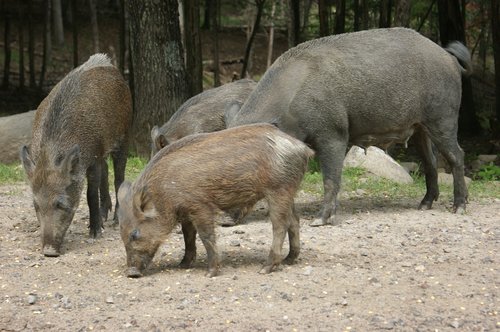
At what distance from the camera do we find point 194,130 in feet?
34.1

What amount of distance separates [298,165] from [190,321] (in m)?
1.69

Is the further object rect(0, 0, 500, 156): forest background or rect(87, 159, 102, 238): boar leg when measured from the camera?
rect(0, 0, 500, 156): forest background

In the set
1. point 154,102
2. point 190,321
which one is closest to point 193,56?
point 154,102

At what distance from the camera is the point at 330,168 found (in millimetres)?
9219

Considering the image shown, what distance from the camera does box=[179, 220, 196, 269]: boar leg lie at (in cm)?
741

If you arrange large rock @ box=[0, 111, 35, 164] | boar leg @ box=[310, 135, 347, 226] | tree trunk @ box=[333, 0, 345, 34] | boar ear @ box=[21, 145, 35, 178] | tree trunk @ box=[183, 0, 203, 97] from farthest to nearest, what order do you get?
1. tree trunk @ box=[333, 0, 345, 34]
2. tree trunk @ box=[183, 0, 203, 97]
3. large rock @ box=[0, 111, 35, 164]
4. boar leg @ box=[310, 135, 347, 226]
5. boar ear @ box=[21, 145, 35, 178]

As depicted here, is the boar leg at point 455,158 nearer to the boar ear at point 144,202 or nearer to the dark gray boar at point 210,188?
the dark gray boar at point 210,188

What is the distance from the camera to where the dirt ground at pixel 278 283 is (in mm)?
6164

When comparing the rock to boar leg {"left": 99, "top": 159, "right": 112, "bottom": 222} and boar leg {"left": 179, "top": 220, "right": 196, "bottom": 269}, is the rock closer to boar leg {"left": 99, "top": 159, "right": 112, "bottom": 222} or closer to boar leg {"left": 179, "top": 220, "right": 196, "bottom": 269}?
boar leg {"left": 99, "top": 159, "right": 112, "bottom": 222}

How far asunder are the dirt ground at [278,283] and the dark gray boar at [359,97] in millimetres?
895

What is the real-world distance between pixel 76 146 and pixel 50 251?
107 centimetres

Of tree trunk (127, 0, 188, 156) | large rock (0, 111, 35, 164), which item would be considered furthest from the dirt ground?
large rock (0, 111, 35, 164)

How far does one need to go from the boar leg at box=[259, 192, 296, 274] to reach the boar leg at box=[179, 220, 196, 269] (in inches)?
26.7

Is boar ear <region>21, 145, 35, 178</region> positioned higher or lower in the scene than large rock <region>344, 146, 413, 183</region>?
higher
